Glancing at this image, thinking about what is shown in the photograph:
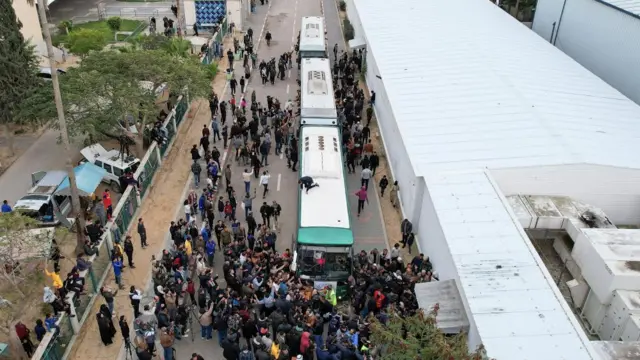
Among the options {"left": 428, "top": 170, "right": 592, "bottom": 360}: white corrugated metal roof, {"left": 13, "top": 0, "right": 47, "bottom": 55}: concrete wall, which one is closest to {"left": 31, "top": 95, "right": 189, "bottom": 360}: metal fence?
{"left": 428, "top": 170, "right": 592, "bottom": 360}: white corrugated metal roof

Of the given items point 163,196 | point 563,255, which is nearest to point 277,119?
point 163,196

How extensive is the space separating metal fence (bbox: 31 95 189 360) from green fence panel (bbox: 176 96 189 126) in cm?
239

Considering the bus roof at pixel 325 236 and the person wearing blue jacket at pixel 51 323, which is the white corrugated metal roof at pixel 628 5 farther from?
the person wearing blue jacket at pixel 51 323

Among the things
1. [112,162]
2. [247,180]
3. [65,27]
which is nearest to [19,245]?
[112,162]

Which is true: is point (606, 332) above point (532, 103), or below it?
below

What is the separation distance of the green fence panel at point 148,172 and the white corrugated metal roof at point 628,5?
22.6 metres

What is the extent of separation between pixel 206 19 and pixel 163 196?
2547 centimetres

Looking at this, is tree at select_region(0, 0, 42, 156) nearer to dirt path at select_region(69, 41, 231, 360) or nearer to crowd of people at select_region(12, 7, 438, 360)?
dirt path at select_region(69, 41, 231, 360)

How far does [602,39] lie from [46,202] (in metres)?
27.0

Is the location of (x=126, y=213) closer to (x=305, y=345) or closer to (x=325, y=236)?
(x=325, y=236)

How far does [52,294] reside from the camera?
14820 mm

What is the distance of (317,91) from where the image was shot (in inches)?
1039

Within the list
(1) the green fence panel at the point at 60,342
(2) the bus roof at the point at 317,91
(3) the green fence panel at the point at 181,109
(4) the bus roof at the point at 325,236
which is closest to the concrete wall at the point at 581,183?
(4) the bus roof at the point at 325,236

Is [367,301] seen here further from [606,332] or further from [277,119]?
[277,119]
